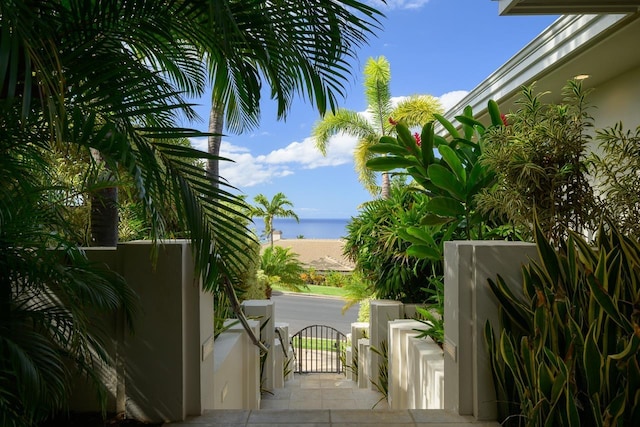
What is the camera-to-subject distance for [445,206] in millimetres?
3875

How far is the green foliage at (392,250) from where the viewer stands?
6.37m

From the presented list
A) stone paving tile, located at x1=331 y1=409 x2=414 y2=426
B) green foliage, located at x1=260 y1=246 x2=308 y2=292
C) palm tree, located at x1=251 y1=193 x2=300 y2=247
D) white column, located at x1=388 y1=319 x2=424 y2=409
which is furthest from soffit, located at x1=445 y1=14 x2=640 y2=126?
palm tree, located at x1=251 y1=193 x2=300 y2=247

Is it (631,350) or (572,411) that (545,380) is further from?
(631,350)

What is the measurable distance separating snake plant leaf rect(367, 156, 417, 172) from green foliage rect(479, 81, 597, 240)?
98 centimetres

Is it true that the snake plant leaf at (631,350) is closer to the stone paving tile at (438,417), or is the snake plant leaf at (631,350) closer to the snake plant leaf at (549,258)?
the snake plant leaf at (549,258)

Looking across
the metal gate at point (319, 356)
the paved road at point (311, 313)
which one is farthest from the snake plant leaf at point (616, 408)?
the paved road at point (311, 313)

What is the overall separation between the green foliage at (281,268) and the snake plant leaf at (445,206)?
591 inches

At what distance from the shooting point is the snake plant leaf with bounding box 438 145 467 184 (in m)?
3.79

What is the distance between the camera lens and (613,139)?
2980 millimetres

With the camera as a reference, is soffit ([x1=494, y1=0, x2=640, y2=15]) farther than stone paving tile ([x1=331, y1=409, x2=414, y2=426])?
Yes

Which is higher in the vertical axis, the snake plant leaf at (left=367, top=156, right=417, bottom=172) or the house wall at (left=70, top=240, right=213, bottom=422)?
the snake plant leaf at (left=367, top=156, right=417, bottom=172)

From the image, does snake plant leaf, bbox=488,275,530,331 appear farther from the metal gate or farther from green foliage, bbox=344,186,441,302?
the metal gate

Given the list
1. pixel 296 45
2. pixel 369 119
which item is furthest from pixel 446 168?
pixel 369 119

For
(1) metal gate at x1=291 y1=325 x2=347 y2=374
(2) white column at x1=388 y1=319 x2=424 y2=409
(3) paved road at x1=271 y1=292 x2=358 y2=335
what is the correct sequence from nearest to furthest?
(2) white column at x1=388 y1=319 x2=424 y2=409 < (1) metal gate at x1=291 y1=325 x2=347 y2=374 < (3) paved road at x1=271 y1=292 x2=358 y2=335
